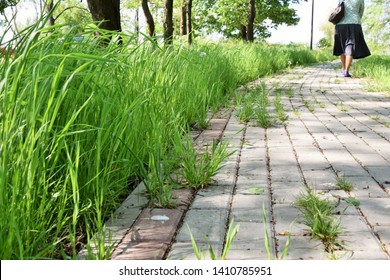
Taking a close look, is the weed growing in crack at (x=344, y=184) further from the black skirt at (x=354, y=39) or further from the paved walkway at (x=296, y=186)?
the black skirt at (x=354, y=39)

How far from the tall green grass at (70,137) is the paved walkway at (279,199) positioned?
0.72 feet

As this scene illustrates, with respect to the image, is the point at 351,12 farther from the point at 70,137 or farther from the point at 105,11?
the point at 70,137

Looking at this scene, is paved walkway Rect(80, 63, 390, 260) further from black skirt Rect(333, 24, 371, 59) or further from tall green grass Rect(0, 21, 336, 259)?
black skirt Rect(333, 24, 371, 59)

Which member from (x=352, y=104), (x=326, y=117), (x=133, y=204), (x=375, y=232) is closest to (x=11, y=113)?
(x=133, y=204)

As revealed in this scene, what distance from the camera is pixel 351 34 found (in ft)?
35.9

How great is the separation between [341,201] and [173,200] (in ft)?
3.17

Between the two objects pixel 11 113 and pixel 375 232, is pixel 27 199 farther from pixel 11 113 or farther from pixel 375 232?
pixel 375 232

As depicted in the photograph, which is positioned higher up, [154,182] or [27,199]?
[27,199]

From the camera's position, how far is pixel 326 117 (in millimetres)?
5781

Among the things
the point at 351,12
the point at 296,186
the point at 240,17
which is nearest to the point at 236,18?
the point at 240,17

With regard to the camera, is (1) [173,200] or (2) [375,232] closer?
(2) [375,232]

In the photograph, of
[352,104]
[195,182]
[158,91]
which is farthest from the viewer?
[352,104]

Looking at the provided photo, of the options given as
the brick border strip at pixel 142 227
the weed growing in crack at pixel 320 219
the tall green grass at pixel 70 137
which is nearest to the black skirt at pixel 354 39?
the tall green grass at pixel 70 137

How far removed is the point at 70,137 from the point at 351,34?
9.80m
